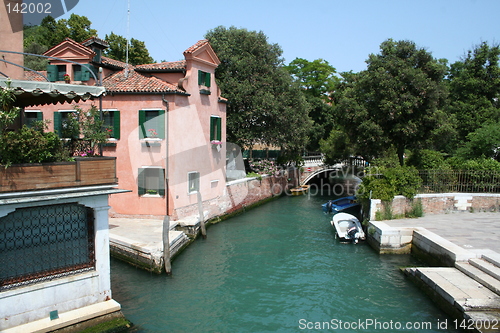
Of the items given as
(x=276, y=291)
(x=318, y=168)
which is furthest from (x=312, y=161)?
(x=276, y=291)

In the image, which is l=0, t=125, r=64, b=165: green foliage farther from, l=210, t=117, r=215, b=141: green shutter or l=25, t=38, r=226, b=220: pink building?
l=210, t=117, r=215, b=141: green shutter

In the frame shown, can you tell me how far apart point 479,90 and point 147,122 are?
20819 mm

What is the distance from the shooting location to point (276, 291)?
10586 millimetres

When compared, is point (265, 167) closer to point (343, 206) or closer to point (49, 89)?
point (343, 206)

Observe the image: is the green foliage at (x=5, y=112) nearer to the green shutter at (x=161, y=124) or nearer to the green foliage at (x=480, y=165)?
the green shutter at (x=161, y=124)

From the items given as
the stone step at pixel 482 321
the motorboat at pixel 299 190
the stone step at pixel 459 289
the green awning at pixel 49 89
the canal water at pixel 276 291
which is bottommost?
the canal water at pixel 276 291

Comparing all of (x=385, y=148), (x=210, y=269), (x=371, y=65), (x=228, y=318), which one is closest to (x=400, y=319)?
(x=228, y=318)

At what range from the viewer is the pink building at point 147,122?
14883mm

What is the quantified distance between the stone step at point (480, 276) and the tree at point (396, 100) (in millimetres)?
9939

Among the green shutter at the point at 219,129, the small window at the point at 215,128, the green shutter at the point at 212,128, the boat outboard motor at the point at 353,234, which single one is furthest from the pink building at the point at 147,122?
the boat outboard motor at the point at 353,234

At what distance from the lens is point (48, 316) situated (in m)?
7.24

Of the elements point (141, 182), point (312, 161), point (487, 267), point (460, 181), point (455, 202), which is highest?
point (312, 161)

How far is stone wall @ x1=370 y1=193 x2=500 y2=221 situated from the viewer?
16062mm

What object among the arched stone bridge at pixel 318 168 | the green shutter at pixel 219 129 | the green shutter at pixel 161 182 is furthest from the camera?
the arched stone bridge at pixel 318 168
